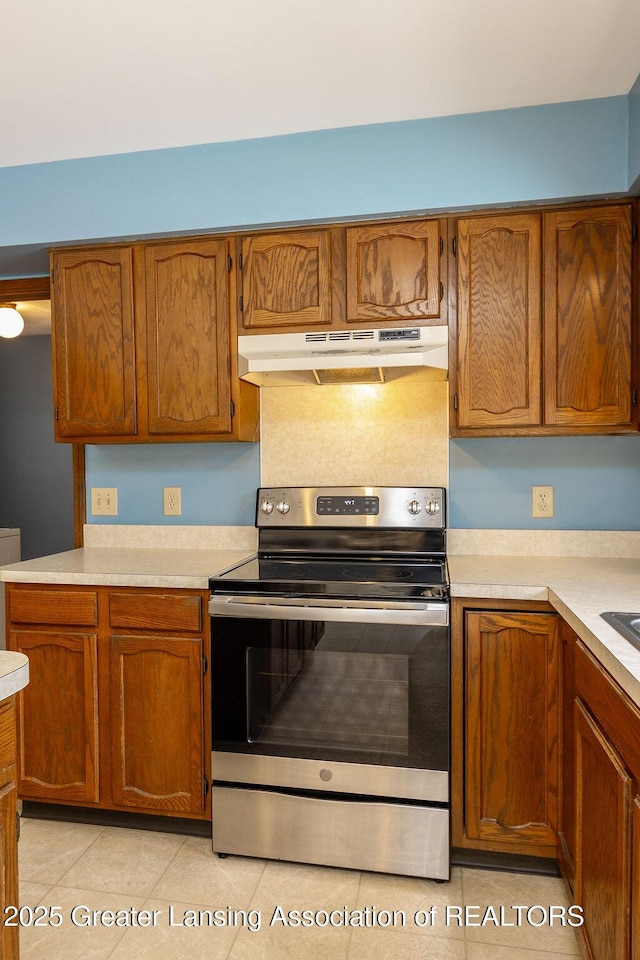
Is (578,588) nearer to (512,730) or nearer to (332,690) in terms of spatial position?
(512,730)

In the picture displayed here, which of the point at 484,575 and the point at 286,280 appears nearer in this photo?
the point at 484,575

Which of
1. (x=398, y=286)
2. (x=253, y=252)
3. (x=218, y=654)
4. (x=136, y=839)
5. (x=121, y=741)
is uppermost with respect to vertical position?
(x=253, y=252)

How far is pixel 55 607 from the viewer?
219 cm

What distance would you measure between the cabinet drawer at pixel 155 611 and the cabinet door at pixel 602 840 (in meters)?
1.18

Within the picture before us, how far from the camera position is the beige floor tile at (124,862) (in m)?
1.92

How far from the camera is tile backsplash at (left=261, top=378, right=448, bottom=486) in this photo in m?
2.47

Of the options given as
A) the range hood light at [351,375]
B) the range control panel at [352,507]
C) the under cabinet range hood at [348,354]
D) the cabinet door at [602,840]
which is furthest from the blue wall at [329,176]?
the cabinet door at [602,840]

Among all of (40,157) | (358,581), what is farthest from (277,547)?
(40,157)

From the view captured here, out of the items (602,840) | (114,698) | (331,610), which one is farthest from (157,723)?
(602,840)

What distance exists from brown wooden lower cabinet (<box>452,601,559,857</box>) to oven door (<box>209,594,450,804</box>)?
84 millimetres

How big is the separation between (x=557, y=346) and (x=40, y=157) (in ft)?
6.60

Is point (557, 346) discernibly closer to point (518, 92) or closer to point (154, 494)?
point (518, 92)

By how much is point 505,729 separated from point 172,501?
5.11 feet

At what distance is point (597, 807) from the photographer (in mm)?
1355
